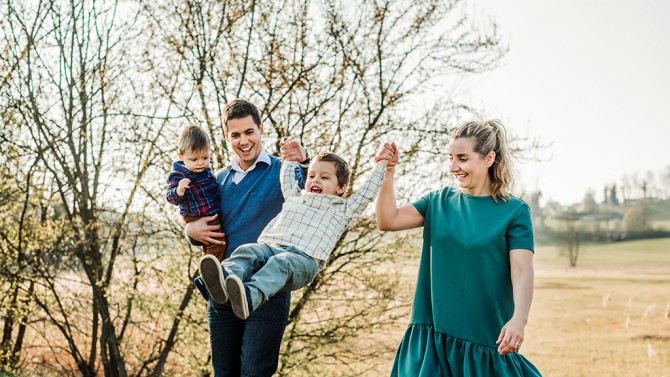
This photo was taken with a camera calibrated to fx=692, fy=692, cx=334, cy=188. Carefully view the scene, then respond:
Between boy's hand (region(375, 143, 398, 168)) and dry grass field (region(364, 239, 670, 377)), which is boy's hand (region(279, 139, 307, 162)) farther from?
dry grass field (region(364, 239, 670, 377))

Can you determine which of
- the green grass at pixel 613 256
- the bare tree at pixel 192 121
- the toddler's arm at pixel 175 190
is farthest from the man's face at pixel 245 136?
the green grass at pixel 613 256

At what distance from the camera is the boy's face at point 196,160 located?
3086mm

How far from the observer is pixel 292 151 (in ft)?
9.25

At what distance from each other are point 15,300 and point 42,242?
0.60m

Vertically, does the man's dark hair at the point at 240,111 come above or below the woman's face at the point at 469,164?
above

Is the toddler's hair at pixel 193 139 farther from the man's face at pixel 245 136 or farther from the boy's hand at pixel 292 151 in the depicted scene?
the boy's hand at pixel 292 151

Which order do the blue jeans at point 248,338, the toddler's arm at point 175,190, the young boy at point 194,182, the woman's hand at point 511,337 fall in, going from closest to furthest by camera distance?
the woman's hand at point 511,337, the blue jeans at point 248,338, the young boy at point 194,182, the toddler's arm at point 175,190

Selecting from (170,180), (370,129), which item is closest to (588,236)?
(370,129)

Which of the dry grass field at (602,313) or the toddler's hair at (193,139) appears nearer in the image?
the toddler's hair at (193,139)

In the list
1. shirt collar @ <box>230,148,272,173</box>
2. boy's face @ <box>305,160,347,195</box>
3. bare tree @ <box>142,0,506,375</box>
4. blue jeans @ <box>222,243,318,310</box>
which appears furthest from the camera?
bare tree @ <box>142,0,506,375</box>

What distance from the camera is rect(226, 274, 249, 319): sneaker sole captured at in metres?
2.31

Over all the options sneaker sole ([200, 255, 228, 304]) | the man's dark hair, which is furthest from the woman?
the man's dark hair

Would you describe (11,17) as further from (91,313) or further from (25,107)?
(91,313)

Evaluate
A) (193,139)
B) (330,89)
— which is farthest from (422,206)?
(330,89)
